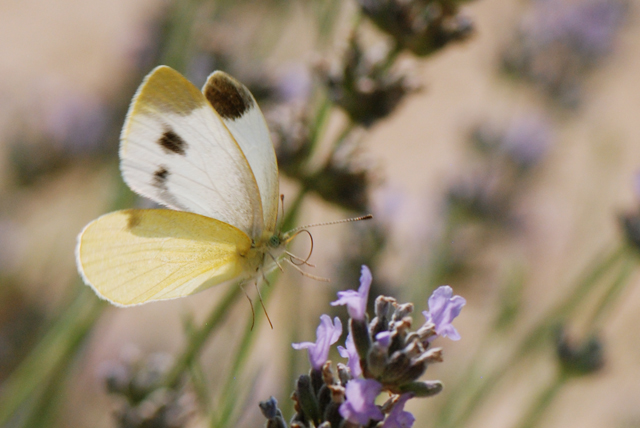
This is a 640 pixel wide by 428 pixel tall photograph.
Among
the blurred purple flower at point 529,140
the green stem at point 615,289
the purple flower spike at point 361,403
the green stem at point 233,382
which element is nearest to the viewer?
the purple flower spike at point 361,403

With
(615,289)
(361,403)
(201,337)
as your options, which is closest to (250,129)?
(201,337)

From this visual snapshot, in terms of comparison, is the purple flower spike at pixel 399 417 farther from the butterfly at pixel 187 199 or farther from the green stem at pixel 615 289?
the green stem at pixel 615 289

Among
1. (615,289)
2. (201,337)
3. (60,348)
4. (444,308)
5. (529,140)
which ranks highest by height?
(529,140)

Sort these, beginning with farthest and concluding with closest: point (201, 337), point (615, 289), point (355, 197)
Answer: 1. point (615, 289)
2. point (355, 197)
3. point (201, 337)

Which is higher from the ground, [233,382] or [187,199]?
[187,199]

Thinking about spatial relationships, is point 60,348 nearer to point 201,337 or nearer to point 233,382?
point 201,337

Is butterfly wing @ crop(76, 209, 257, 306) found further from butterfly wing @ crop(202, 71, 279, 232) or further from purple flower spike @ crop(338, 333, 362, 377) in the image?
purple flower spike @ crop(338, 333, 362, 377)

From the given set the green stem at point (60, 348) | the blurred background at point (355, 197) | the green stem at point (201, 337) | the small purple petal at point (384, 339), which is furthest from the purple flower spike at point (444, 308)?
the green stem at point (60, 348)
